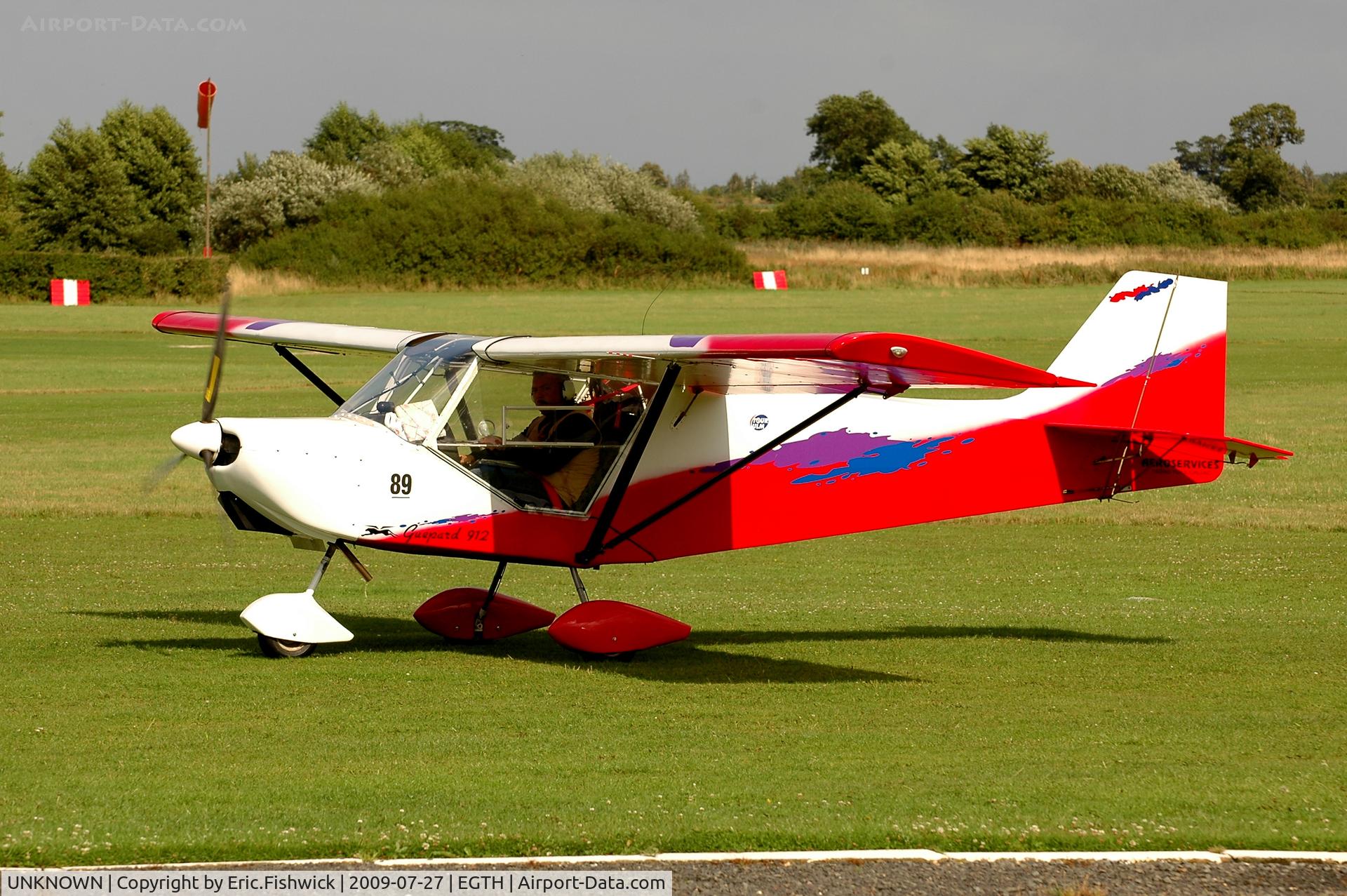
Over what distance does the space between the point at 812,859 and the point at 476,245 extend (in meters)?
68.8

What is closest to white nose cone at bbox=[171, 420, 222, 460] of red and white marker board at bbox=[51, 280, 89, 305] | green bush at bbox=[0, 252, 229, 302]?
green bush at bbox=[0, 252, 229, 302]

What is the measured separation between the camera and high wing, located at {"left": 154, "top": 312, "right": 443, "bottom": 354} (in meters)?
10.9

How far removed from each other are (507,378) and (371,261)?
209 ft

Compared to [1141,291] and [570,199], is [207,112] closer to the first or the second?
[570,199]

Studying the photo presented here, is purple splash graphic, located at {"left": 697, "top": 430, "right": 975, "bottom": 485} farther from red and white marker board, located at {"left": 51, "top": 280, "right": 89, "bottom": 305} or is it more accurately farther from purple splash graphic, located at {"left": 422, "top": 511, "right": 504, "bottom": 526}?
red and white marker board, located at {"left": 51, "top": 280, "right": 89, "bottom": 305}

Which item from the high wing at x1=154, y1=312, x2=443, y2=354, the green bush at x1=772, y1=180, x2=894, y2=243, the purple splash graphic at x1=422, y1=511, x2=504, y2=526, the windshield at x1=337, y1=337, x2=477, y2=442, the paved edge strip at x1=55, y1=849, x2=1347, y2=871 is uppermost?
the green bush at x1=772, y1=180, x2=894, y2=243

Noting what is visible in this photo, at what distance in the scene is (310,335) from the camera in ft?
38.0

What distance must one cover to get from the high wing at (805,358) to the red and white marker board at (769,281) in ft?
208

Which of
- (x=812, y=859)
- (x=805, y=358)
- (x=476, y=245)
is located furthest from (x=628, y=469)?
(x=476, y=245)

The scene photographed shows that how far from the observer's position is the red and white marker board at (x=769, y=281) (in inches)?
2869

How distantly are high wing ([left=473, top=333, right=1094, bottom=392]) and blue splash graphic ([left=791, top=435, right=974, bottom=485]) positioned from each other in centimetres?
71

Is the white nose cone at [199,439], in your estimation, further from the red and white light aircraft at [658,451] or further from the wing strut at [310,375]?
Answer: the wing strut at [310,375]

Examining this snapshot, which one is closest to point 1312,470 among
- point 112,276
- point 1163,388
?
point 1163,388

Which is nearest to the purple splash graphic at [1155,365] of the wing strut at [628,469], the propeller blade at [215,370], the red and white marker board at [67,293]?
the wing strut at [628,469]
